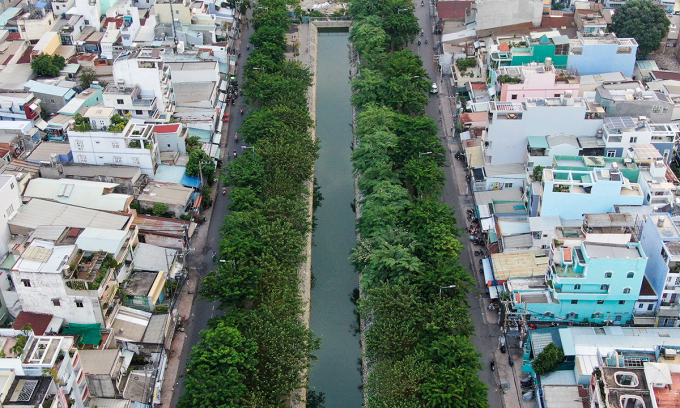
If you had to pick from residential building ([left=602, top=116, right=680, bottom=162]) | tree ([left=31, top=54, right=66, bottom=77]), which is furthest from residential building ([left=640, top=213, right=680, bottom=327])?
tree ([left=31, top=54, right=66, bottom=77])

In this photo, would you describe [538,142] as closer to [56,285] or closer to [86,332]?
[86,332]

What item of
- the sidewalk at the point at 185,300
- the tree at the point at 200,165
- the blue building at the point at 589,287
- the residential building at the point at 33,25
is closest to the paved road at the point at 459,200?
the blue building at the point at 589,287

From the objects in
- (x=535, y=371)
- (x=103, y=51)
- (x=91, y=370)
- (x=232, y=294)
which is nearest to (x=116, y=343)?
(x=91, y=370)

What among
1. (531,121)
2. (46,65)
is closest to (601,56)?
(531,121)

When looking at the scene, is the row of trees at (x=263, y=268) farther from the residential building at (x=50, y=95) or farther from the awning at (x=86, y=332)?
the residential building at (x=50, y=95)

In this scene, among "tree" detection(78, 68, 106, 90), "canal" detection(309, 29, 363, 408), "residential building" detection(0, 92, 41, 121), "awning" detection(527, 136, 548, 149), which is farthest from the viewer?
"tree" detection(78, 68, 106, 90)

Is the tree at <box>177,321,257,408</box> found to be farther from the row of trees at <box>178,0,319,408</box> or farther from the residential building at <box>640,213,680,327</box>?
the residential building at <box>640,213,680,327</box>
